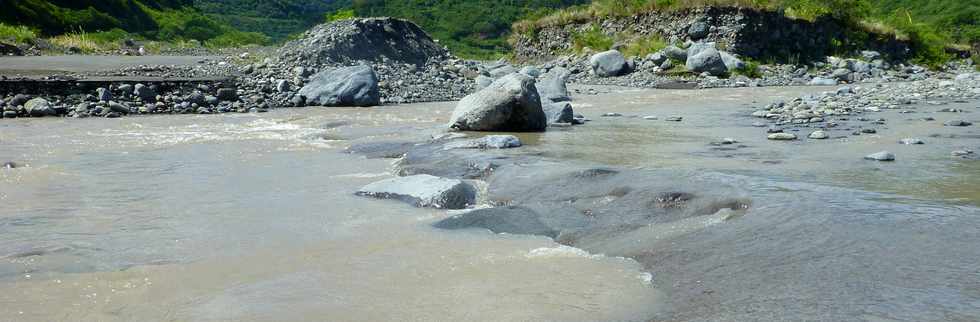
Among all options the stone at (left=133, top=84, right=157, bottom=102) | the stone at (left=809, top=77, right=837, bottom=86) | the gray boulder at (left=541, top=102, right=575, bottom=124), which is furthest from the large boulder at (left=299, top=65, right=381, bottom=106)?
the stone at (left=809, top=77, right=837, bottom=86)

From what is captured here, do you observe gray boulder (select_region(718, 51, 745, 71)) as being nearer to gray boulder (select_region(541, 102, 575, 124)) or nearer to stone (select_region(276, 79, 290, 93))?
stone (select_region(276, 79, 290, 93))

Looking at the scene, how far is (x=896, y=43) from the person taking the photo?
25297 millimetres

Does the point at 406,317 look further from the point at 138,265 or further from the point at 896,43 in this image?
the point at 896,43

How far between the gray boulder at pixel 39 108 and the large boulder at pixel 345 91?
146 inches

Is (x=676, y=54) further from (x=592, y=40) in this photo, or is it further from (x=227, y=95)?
(x=227, y=95)

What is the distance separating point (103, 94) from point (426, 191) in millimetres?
8790

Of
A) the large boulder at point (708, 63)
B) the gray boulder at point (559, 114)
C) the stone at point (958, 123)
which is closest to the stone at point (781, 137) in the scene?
the stone at point (958, 123)

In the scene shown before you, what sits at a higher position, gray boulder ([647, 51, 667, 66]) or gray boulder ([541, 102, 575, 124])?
gray boulder ([647, 51, 667, 66])

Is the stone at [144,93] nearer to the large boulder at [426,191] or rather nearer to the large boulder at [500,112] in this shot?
the large boulder at [500,112]

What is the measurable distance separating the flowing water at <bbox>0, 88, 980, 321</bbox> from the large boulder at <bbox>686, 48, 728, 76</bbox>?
1273 cm

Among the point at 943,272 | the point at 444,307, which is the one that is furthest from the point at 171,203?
the point at 943,272

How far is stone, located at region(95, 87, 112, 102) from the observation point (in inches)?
472

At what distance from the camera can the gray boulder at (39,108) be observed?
37.0 feet

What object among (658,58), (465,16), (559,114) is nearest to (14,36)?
(658,58)
